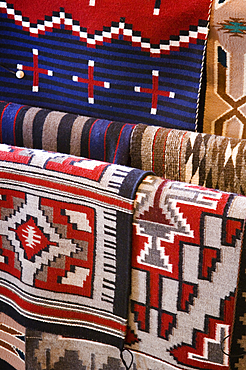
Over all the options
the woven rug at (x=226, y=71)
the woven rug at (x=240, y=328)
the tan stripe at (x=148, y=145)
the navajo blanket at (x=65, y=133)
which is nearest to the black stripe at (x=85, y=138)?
the navajo blanket at (x=65, y=133)

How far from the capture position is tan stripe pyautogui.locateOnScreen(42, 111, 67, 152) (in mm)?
785

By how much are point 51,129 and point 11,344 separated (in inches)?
16.4

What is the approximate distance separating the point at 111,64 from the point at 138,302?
1.37 ft

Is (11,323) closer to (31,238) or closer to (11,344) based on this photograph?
(11,344)

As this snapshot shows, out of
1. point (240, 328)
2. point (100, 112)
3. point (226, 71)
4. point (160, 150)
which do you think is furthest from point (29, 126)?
point (240, 328)

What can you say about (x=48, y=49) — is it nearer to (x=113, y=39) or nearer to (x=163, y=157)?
(x=113, y=39)

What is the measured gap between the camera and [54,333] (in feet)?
2.46

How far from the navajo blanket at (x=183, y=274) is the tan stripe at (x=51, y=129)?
0.73 feet

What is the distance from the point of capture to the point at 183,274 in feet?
2.09

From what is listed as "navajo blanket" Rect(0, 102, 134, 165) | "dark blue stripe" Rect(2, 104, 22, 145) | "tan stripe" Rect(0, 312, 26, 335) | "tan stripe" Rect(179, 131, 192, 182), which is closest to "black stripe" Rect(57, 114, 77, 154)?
"navajo blanket" Rect(0, 102, 134, 165)

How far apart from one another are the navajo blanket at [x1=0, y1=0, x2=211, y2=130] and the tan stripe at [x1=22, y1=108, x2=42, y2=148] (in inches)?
2.4

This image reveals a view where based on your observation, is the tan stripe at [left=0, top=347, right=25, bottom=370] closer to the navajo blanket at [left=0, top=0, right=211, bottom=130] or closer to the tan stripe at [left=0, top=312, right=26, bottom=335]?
the tan stripe at [left=0, top=312, right=26, bottom=335]

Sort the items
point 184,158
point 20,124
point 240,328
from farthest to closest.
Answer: point 20,124
point 184,158
point 240,328

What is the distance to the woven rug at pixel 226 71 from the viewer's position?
68cm
